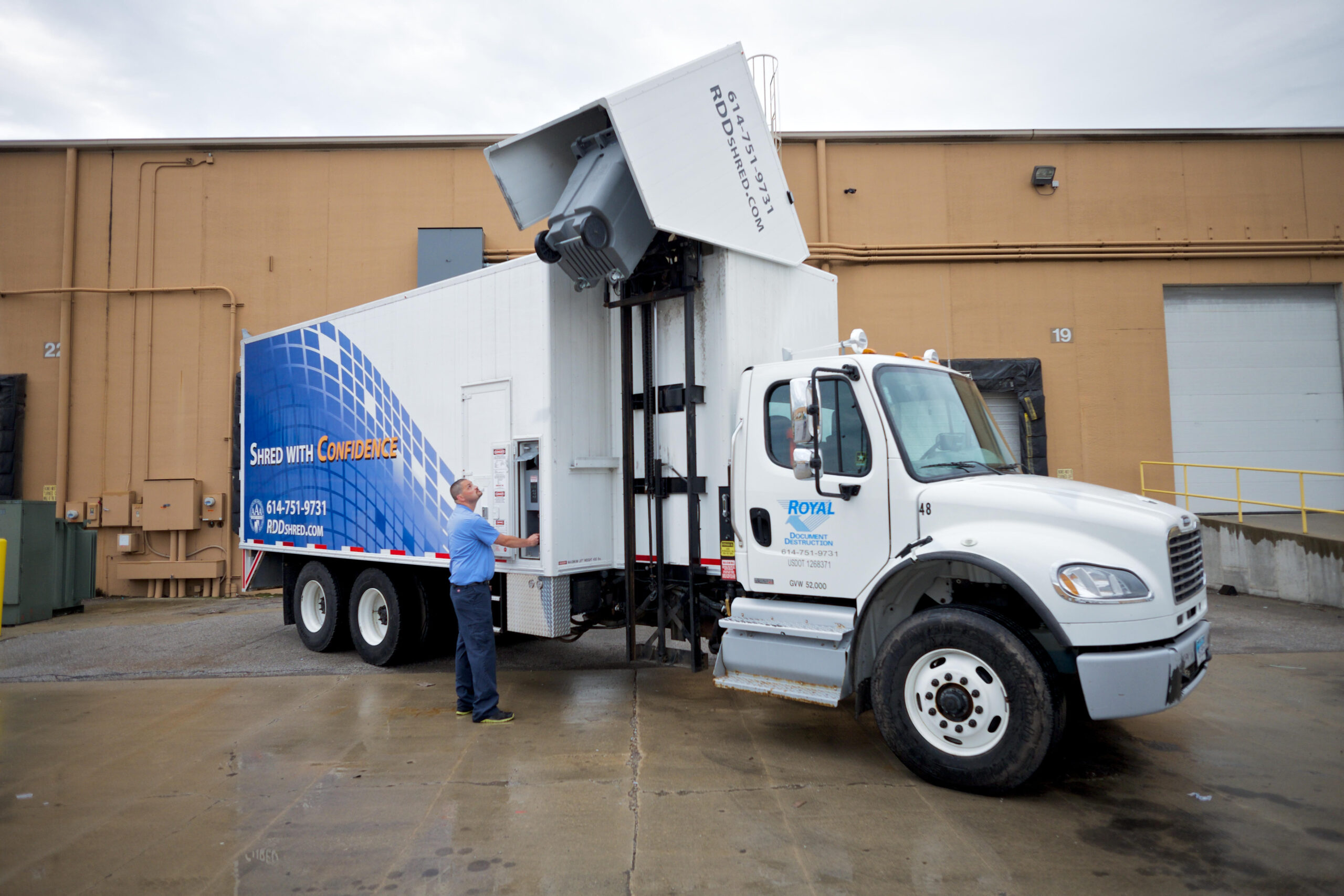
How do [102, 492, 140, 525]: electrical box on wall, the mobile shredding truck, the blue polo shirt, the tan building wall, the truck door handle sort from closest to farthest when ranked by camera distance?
the mobile shredding truck, the truck door handle, the blue polo shirt, the tan building wall, [102, 492, 140, 525]: electrical box on wall

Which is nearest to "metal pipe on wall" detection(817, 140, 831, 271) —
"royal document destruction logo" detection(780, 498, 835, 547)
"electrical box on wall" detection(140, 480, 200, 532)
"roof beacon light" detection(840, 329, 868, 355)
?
"roof beacon light" detection(840, 329, 868, 355)

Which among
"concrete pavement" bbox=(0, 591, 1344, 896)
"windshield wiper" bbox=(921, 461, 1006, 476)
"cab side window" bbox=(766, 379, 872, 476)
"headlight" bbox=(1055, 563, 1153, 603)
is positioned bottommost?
"concrete pavement" bbox=(0, 591, 1344, 896)

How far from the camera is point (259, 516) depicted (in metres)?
9.30

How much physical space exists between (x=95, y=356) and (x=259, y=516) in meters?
8.39

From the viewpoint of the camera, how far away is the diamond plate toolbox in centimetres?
616

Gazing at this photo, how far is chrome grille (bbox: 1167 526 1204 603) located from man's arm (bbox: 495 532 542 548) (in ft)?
13.6

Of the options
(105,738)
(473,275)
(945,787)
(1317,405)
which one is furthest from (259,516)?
(1317,405)

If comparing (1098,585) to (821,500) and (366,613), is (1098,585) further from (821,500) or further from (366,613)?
(366,613)

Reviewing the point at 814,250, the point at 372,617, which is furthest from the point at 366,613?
the point at 814,250

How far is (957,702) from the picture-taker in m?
4.34

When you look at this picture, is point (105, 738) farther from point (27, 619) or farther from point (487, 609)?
point (27, 619)

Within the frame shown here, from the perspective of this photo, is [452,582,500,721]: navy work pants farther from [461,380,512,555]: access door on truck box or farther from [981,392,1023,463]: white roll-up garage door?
[981,392,1023,463]: white roll-up garage door

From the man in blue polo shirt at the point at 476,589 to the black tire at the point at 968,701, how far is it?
289cm

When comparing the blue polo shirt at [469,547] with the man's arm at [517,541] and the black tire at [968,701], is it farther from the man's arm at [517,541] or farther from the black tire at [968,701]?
the black tire at [968,701]
